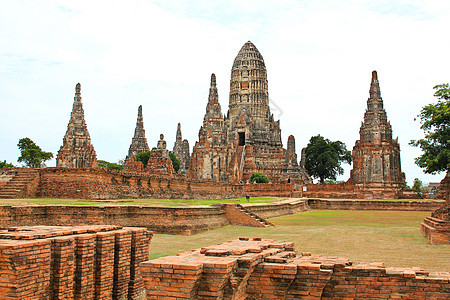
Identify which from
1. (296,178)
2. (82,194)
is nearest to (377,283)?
(82,194)

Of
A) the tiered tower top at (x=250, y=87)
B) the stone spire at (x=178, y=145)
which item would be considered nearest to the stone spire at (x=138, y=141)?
the stone spire at (x=178, y=145)

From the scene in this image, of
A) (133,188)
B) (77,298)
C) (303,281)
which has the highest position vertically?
(133,188)

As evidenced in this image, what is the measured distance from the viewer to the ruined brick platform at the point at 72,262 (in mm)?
5977

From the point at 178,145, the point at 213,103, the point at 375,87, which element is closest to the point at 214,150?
the point at 213,103

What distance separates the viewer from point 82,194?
60.8 ft

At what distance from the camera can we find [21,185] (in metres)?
17.6

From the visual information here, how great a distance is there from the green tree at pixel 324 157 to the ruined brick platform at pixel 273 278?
68413mm

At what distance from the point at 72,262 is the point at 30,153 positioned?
2164 inches

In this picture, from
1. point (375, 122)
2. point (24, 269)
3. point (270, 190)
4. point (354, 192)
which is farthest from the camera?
point (375, 122)

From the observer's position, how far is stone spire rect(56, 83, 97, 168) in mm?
37469

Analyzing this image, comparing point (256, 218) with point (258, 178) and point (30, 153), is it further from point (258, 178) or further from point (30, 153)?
point (30, 153)

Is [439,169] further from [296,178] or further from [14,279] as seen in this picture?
[296,178]

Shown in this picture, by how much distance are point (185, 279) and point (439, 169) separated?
25.1m

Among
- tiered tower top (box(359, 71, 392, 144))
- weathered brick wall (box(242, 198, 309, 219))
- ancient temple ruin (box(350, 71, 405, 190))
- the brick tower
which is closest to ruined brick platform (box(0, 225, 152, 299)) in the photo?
weathered brick wall (box(242, 198, 309, 219))
